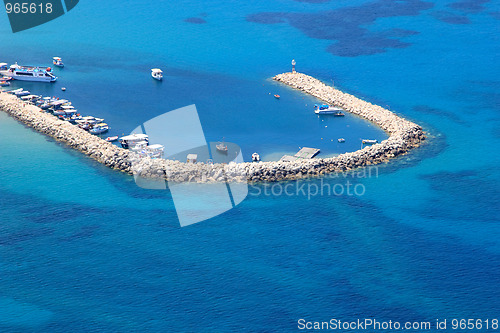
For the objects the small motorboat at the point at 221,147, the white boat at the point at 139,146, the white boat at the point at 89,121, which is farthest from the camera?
the white boat at the point at 89,121

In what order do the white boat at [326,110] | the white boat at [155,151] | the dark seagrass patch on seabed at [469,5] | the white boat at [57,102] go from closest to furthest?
the white boat at [155,151], the white boat at [326,110], the white boat at [57,102], the dark seagrass patch on seabed at [469,5]

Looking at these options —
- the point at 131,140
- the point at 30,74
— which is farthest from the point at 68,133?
the point at 30,74

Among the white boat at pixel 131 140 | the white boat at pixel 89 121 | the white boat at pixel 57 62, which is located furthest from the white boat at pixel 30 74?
the white boat at pixel 131 140

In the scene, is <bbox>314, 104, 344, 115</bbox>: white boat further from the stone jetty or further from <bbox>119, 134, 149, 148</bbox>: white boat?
<bbox>119, 134, 149, 148</bbox>: white boat

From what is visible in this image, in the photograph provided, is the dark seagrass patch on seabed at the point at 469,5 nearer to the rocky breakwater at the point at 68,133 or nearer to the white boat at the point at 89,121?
the white boat at the point at 89,121

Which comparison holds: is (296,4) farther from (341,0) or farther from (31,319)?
(31,319)

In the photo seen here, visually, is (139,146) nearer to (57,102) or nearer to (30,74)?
(57,102)
